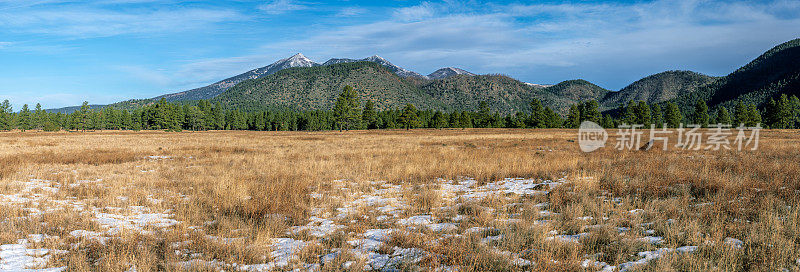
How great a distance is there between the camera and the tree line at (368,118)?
72844 millimetres

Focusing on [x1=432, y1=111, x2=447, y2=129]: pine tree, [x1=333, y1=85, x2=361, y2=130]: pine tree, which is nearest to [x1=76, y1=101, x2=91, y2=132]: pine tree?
[x1=333, y1=85, x2=361, y2=130]: pine tree

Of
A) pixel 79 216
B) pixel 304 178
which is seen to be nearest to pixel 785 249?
pixel 304 178

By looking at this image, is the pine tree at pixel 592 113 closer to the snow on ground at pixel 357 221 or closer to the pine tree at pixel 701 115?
the pine tree at pixel 701 115

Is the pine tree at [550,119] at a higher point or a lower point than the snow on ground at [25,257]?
higher

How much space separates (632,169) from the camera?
38.4 ft

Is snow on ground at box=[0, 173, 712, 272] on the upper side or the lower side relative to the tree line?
lower

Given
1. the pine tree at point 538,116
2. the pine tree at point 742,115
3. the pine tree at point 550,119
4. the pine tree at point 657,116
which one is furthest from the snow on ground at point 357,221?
the pine tree at point 657,116

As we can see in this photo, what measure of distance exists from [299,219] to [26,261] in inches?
148

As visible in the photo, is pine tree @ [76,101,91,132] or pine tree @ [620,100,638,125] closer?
pine tree @ [620,100,638,125]

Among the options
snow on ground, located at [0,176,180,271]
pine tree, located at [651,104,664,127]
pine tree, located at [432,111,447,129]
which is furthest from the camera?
pine tree, located at [432,111,447,129]

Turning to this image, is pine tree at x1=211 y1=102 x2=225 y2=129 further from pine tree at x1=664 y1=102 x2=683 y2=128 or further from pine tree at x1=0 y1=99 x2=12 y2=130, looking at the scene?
pine tree at x1=664 y1=102 x2=683 y2=128

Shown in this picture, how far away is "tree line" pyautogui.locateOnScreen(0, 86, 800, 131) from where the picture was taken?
72844 mm

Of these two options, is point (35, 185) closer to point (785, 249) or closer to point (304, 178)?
point (304, 178)

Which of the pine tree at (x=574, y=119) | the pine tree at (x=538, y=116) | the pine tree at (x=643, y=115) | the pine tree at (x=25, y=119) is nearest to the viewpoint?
the pine tree at (x=643, y=115)
